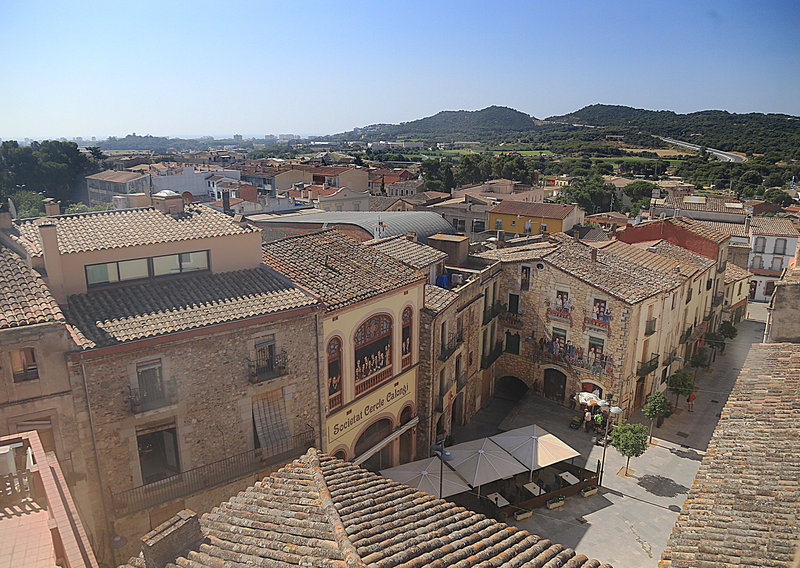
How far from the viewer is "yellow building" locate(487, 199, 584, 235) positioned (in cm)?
5441

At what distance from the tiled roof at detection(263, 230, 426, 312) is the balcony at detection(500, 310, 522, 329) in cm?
1057

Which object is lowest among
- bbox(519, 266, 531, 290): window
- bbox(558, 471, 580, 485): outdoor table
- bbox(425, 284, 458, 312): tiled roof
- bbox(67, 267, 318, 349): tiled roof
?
bbox(558, 471, 580, 485): outdoor table

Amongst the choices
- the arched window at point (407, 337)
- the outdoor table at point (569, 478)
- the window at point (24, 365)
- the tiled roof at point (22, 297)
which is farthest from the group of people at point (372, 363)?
the window at point (24, 365)

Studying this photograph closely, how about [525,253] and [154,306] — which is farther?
[525,253]

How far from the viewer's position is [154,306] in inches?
583

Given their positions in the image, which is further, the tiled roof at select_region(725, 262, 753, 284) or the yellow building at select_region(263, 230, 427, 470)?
the tiled roof at select_region(725, 262, 753, 284)

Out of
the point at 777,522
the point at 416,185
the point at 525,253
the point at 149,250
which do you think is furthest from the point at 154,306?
the point at 416,185

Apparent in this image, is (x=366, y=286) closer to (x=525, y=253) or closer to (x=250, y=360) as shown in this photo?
(x=250, y=360)

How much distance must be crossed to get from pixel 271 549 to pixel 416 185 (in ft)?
299

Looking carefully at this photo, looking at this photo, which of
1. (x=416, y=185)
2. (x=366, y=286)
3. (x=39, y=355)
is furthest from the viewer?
(x=416, y=185)

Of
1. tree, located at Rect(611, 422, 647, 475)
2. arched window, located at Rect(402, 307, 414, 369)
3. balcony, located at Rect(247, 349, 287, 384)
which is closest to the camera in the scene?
balcony, located at Rect(247, 349, 287, 384)

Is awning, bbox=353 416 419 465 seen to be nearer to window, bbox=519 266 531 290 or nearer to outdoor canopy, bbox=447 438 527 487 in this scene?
outdoor canopy, bbox=447 438 527 487

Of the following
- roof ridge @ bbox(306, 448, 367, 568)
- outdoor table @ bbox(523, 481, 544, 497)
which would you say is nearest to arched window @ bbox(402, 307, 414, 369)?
outdoor table @ bbox(523, 481, 544, 497)

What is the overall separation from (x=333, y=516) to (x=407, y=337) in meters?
12.9
